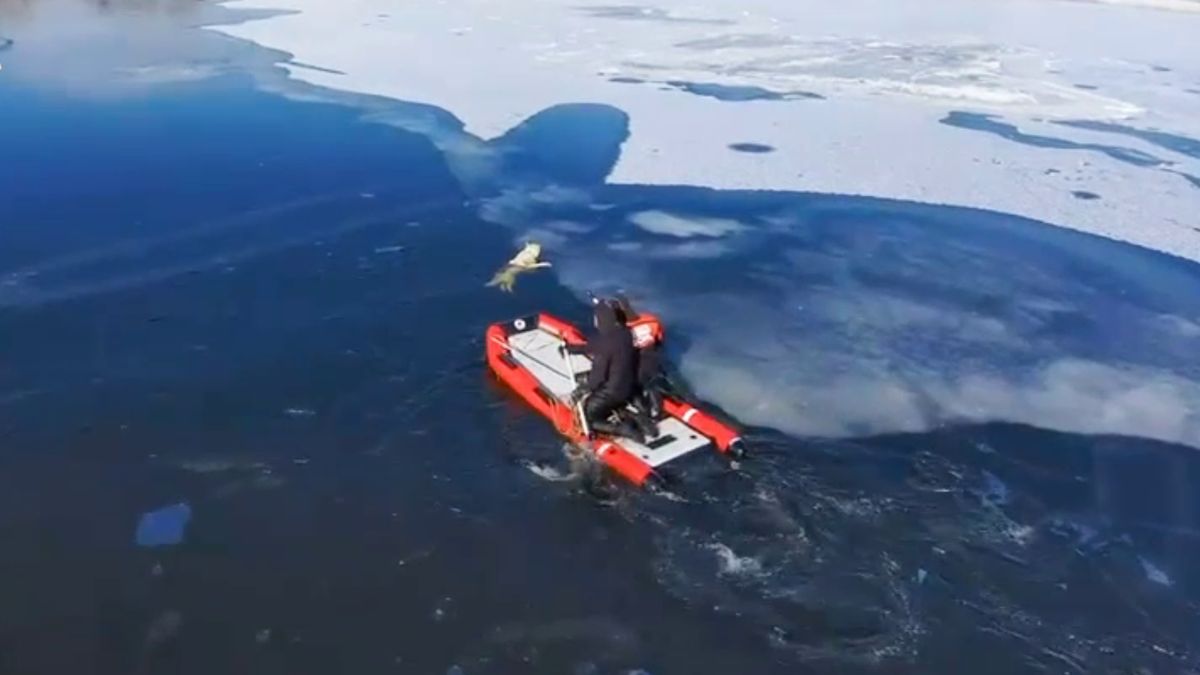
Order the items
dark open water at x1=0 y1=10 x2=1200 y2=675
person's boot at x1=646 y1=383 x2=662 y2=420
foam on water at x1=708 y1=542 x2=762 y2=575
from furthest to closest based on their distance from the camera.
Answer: person's boot at x1=646 y1=383 x2=662 y2=420, foam on water at x1=708 y1=542 x2=762 y2=575, dark open water at x1=0 y1=10 x2=1200 y2=675

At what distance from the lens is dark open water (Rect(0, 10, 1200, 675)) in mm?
4891

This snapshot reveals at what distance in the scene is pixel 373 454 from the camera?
20.7ft

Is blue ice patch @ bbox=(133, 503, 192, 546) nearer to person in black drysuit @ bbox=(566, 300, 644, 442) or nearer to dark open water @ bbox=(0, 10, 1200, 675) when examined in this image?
dark open water @ bbox=(0, 10, 1200, 675)

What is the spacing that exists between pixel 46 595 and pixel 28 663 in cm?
49

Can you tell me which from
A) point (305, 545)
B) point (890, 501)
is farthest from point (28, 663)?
point (890, 501)

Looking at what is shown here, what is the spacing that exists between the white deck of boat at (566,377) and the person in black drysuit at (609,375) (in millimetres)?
142

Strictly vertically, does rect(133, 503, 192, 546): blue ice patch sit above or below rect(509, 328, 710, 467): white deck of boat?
below

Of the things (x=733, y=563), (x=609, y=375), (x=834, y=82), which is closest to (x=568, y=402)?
(x=609, y=375)

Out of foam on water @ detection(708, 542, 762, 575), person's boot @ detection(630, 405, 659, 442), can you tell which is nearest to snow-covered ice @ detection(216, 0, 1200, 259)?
person's boot @ detection(630, 405, 659, 442)

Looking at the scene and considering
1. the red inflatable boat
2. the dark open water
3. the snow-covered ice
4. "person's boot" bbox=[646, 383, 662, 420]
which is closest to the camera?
the dark open water

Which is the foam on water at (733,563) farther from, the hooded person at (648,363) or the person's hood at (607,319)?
the person's hood at (607,319)

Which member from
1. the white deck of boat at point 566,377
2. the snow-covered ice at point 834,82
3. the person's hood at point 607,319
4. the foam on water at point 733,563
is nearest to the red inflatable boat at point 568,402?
the white deck of boat at point 566,377

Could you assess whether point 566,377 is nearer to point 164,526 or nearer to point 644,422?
point 644,422

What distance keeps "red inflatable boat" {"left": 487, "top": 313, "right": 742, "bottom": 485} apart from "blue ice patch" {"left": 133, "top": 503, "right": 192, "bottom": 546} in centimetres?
220
